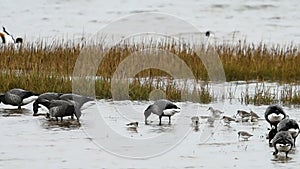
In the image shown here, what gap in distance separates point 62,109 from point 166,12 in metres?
31.2

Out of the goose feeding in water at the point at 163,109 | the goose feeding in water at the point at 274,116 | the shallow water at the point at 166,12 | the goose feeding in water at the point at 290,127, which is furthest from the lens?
the shallow water at the point at 166,12

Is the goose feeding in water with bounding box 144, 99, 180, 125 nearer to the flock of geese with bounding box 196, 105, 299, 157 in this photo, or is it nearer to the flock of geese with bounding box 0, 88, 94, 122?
the flock of geese with bounding box 196, 105, 299, 157

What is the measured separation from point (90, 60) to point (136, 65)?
3.80 feet

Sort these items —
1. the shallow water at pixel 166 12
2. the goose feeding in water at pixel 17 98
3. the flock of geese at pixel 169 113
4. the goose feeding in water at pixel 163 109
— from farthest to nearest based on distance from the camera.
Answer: the shallow water at pixel 166 12, the goose feeding in water at pixel 17 98, the goose feeding in water at pixel 163 109, the flock of geese at pixel 169 113

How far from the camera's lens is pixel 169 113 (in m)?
13.8

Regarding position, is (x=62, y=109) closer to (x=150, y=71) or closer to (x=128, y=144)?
(x=128, y=144)

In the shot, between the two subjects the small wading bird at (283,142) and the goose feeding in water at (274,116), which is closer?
the small wading bird at (283,142)

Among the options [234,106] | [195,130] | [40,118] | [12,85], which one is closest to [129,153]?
[195,130]

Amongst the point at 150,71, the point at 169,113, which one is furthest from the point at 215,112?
the point at 150,71

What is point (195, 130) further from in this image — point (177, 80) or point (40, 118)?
point (177, 80)

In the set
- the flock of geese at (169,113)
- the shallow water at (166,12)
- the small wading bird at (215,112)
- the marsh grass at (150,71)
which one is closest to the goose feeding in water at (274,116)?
the flock of geese at (169,113)

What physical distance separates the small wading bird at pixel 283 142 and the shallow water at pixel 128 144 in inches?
5.4

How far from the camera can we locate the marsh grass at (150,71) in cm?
A: 1688

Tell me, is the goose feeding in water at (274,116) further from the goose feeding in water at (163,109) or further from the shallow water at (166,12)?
the shallow water at (166,12)
